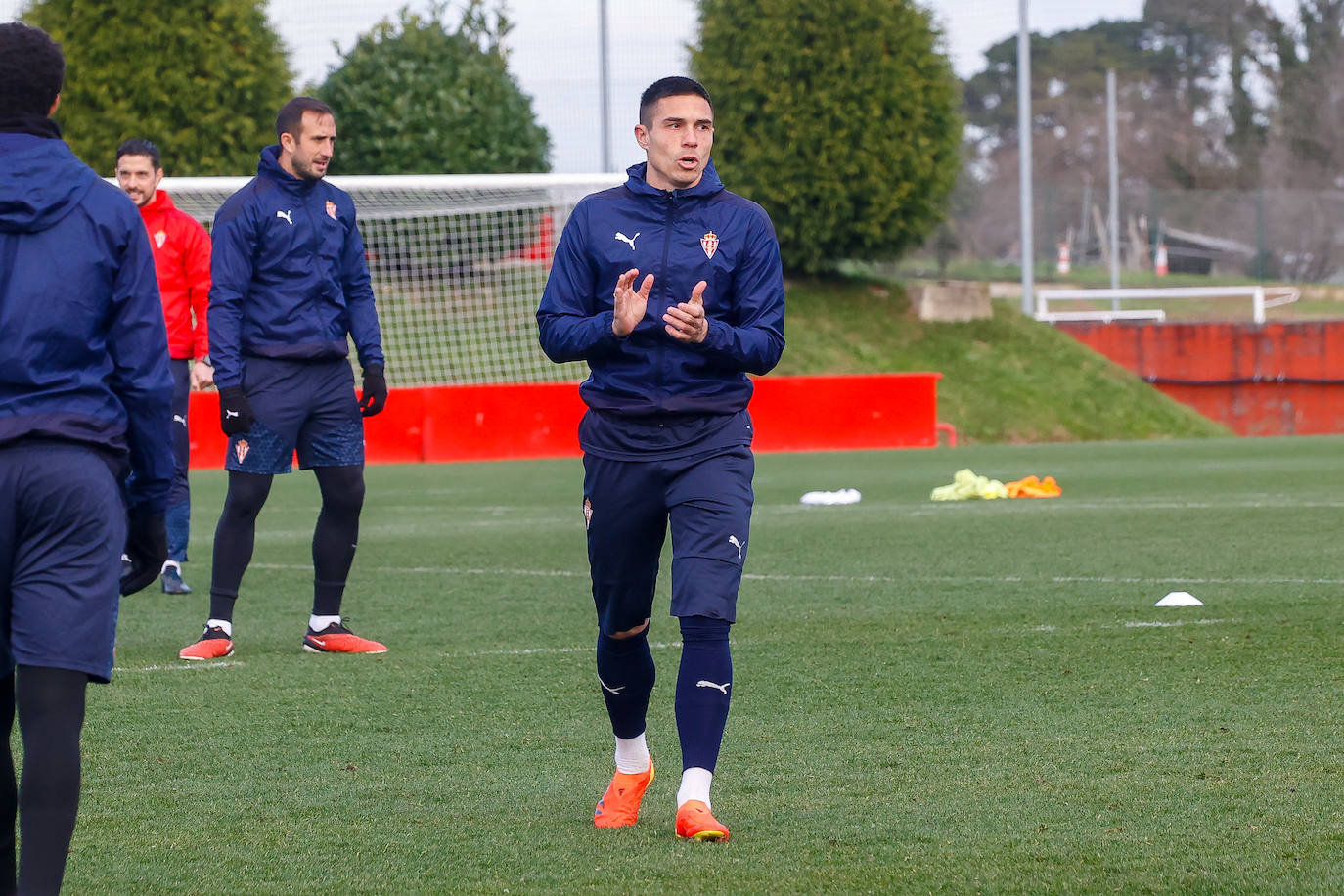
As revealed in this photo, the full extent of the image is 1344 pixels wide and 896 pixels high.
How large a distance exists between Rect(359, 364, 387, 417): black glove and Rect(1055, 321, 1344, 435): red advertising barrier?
76.6 feet

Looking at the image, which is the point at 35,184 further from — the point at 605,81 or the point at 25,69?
the point at 605,81

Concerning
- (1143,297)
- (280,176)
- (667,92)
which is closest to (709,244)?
(667,92)

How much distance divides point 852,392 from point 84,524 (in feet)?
59.9

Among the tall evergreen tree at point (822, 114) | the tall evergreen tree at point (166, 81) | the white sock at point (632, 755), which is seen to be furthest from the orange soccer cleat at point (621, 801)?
the tall evergreen tree at point (822, 114)

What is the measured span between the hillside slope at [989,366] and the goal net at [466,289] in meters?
4.22

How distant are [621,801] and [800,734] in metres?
1.03

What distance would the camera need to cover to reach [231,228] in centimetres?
681

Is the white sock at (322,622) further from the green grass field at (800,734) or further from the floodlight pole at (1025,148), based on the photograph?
the floodlight pole at (1025,148)

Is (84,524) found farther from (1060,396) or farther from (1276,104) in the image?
(1276,104)

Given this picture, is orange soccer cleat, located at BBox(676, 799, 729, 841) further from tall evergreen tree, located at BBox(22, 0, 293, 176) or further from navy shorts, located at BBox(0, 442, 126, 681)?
tall evergreen tree, located at BBox(22, 0, 293, 176)

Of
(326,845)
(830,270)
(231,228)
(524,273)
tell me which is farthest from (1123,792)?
(830,270)

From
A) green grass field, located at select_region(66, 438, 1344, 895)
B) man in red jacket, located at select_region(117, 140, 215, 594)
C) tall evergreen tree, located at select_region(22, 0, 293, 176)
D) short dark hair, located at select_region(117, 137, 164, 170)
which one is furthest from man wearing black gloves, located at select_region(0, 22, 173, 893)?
tall evergreen tree, located at select_region(22, 0, 293, 176)

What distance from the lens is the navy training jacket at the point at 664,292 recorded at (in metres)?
4.41

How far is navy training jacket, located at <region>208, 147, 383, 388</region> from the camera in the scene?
268 inches
